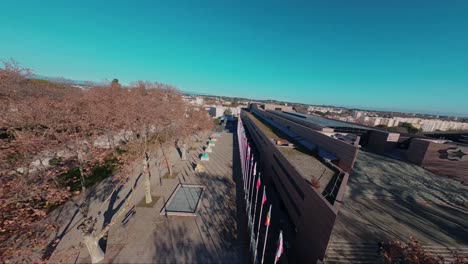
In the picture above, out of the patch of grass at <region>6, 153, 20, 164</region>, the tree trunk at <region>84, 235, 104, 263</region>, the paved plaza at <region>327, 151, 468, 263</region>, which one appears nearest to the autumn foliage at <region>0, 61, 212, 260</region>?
the patch of grass at <region>6, 153, 20, 164</region>

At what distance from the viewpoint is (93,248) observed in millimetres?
9805

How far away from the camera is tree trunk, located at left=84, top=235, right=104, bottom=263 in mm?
9609

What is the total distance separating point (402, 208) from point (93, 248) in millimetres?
21933

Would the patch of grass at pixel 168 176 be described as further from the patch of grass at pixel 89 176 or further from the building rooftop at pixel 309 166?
the building rooftop at pixel 309 166

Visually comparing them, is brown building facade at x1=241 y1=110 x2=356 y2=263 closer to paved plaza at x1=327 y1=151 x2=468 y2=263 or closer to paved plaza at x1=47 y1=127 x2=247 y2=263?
paved plaza at x1=327 y1=151 x2=468 y2=263

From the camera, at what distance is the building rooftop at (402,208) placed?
449 inches

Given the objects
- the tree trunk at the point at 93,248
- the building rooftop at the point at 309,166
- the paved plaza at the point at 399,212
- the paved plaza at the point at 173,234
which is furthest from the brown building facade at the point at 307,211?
the tree trunk at the point at 93,248

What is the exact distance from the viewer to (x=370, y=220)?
12.7 meters

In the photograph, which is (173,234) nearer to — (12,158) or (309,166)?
(12,158)

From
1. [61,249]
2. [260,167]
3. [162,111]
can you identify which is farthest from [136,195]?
[260,167]

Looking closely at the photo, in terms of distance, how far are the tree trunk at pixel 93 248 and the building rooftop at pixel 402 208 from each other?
13.7 meters

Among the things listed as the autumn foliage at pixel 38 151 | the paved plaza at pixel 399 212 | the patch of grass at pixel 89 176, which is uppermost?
the autumn foliage at pixel 38 151

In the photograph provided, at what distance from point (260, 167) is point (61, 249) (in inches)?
932

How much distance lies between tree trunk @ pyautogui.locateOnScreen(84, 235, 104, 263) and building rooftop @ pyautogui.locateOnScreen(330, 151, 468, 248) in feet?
44.8
